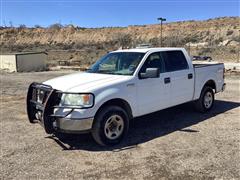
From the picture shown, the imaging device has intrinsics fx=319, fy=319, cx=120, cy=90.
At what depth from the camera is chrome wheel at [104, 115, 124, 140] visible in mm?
5805

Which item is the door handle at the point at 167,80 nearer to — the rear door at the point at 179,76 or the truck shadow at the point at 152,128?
the rear door at the point at 179,76

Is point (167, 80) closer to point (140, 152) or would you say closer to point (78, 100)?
point (140, 152)

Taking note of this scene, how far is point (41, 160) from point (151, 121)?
317 centimetres

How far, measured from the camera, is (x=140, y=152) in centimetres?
554

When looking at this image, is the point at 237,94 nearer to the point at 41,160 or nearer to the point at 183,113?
the point at 183,113

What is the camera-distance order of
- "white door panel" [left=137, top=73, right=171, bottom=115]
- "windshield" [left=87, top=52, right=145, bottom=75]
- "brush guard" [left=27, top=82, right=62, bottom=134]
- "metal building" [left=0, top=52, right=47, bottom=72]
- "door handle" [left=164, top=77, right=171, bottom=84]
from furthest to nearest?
"metal building" [left=0, top=52, right=47, bottom=72] → "door handle" [left=164, top=77, right=171, bottom=84] → "windshield" [left=87, top=52, right=145, bottom=75] → "white door panel" [left=137, top=73, right=171, bottom=115] → "brush guard" [left=27, top=82, right=62, bottom=134]

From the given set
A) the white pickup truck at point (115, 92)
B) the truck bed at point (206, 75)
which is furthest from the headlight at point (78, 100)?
the truck bed at point (206, 75)

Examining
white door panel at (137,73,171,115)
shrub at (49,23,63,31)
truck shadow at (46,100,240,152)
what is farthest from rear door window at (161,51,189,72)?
shrub at (49,23,63,31)

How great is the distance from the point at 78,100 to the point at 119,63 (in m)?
1.73

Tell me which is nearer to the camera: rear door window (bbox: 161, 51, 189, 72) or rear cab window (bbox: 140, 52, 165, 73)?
rear cab window (bbox: 140, 52, 165, 73)

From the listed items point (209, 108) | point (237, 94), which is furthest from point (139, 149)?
point (237, 94)

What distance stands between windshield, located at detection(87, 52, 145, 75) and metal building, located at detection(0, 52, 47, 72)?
1978cm

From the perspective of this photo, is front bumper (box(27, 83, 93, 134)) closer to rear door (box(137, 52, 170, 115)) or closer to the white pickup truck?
the white pickup truck

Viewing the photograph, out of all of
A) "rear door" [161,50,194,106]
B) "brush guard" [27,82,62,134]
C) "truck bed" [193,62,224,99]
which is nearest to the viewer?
"brush guard" [27,82,62,134]
